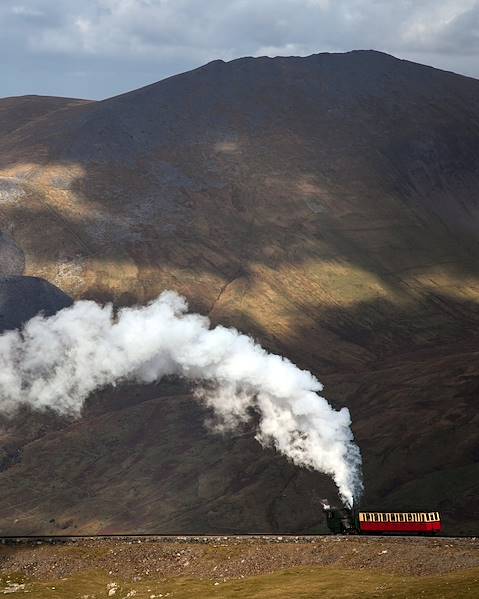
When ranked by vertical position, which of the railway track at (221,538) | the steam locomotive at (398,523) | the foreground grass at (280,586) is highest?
the steam locomotive at (398,523)

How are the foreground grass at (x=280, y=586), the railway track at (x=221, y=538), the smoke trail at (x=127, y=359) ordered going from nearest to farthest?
1. the foreground grass at (x=280, y=586)
2. the railway track at (x=221, y=538)
3. the smoke trail at (x=127, y=359)

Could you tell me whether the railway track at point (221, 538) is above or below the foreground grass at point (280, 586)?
above

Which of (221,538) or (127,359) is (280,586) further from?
(127,359)

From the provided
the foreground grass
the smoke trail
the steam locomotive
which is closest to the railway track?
the steam locomotive

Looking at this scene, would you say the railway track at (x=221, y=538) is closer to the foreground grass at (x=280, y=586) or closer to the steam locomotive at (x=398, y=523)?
the steam locomotive at (x=398, y=523)

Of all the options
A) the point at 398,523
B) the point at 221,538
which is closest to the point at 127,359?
the point at 221,538

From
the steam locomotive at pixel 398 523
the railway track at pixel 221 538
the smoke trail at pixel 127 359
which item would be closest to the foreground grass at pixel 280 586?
the railway track at pixel 221 538

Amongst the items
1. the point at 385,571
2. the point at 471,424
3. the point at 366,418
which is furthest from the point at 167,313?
the point at 385,571
